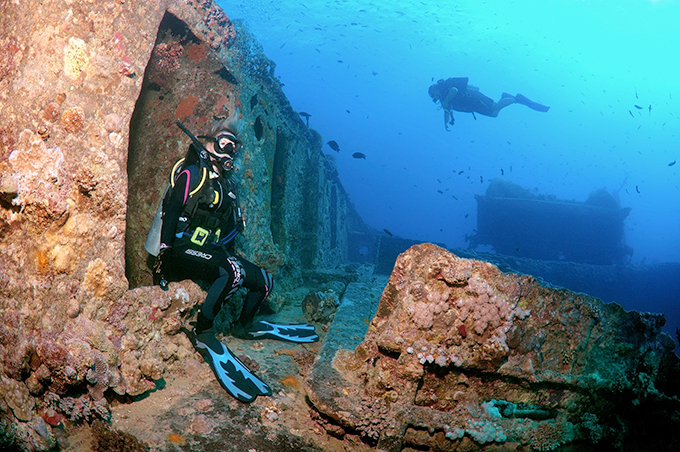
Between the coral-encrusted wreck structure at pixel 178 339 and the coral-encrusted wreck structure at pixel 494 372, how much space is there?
12 mm

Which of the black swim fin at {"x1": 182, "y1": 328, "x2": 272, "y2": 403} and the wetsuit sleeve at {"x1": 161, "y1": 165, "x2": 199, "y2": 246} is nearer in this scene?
the black swim fin at {"x1": 182, "y1": 328, "x2": 272, "y2": 403}

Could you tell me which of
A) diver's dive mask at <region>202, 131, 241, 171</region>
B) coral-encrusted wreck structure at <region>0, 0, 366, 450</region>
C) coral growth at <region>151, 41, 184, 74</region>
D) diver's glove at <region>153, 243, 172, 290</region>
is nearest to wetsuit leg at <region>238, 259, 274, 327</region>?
coral-encrusted wreck structure at <region>0, 0, 366, 450</region>

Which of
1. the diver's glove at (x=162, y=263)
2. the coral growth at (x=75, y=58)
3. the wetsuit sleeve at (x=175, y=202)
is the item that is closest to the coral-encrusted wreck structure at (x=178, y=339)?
the coral growth at (x=75, y=58)

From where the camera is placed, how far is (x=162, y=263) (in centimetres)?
330

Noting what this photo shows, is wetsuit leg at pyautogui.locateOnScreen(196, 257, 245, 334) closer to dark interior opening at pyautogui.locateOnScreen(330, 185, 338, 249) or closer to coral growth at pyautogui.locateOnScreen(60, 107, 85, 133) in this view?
coral growth at pyautogui.locateOnScreen(60, 107, 85, 133)

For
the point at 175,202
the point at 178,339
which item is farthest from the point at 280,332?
the point at 175,202

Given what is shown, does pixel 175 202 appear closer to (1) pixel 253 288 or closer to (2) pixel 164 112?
(1) pixel 253 288

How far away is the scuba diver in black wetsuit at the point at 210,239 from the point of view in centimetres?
325

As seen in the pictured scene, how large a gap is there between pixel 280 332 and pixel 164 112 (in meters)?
3.50

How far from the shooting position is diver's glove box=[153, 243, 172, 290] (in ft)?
10.7

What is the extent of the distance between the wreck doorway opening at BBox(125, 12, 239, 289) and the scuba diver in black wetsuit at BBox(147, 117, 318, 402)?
969 mm

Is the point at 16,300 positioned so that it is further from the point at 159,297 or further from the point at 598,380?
the point at 598,380

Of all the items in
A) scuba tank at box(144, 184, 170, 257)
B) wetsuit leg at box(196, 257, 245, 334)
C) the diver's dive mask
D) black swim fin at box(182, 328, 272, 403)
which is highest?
the diver's dive mask

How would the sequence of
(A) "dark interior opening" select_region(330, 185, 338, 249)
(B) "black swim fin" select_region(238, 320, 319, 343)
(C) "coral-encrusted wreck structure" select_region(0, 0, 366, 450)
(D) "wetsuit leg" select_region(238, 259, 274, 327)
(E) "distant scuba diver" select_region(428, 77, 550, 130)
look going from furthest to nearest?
(E) "distant scuba diver" select_region(428, 77, 550, 130) < (A) "dark interior opening" select_region(330, 185, 338, 249) < (B) "black swim fin" select_region(238, 320, 319, 343) < (D) "wetsuit leg" select_region(238, 259, 274, 327) < (C) "coral-encrusted wreck structure" select_region(0, 0, 366, 450)
